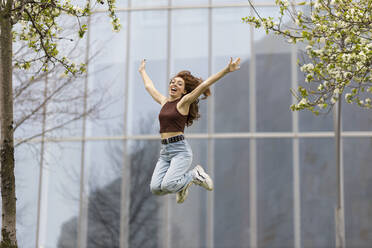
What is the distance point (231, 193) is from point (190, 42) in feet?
13.4

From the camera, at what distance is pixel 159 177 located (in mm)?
6719

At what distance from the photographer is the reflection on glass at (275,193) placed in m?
15.2

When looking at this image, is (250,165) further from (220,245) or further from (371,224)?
(371,224)

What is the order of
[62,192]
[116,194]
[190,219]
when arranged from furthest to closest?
1. [62,192]
2. [116,194]
3. [190,219]

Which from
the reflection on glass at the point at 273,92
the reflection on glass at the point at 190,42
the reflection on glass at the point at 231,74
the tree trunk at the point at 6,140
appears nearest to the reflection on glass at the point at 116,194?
the reflection on glass at the point at 231,74

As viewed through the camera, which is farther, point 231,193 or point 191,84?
point 231,193

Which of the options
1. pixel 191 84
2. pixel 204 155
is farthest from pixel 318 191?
pixel 191 84

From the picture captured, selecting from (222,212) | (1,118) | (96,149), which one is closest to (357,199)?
(222,212)

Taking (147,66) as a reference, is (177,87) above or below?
below

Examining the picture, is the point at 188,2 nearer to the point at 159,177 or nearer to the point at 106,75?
the point at 106,75

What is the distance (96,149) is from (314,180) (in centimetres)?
561

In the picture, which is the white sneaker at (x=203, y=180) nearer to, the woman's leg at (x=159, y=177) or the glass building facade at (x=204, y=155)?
the woman's leg at (x=159, y=177)

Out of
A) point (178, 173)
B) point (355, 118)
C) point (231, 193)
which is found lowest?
point (231, 193)

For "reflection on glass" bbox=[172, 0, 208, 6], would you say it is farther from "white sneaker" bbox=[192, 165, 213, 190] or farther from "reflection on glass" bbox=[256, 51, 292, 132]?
"white sneaker" bbox=[192, 165, 213, 190]
